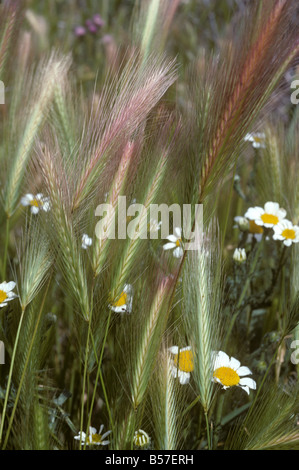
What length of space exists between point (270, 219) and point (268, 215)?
1 cm

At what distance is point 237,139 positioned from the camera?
688mm

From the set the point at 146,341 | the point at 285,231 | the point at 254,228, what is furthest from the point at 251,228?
the point at 146,341

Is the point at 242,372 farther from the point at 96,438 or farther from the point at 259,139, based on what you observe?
the point at 259,139

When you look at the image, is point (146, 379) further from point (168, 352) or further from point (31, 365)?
point (31, 365)

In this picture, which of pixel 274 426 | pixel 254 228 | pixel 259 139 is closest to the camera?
pixel 274 426

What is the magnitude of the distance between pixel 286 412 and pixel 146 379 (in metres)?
0.17

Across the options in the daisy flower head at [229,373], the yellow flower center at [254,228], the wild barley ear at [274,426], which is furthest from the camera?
the yellow flower center at [254,228]

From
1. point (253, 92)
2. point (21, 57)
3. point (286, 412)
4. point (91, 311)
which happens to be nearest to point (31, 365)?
point (91, 311)

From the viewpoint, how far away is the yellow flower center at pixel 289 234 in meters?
0.94

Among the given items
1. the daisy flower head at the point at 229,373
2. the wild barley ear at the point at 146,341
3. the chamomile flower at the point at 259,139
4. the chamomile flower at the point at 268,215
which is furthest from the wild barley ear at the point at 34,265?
the chamomile flower at the point at 259,139

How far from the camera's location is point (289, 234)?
948 mm

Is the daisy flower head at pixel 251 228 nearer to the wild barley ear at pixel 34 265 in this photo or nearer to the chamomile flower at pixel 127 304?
the chamomile flower at pixel 127 304

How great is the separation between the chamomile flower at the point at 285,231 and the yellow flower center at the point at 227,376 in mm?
249

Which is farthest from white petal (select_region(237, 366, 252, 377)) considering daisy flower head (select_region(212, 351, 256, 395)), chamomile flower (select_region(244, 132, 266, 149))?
chamomile flower (select_region(244, 132, 266, 149))
